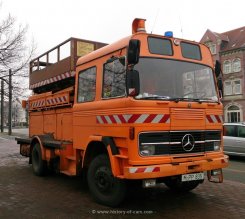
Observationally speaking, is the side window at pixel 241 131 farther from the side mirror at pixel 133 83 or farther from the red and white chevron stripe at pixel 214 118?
the side mirror at pixel 133 83

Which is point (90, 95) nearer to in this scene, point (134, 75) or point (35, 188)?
point (134, 75)

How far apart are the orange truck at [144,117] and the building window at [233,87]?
43605mm

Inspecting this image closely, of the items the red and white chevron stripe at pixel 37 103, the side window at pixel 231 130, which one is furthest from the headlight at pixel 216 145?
the side window at pixel 231 130

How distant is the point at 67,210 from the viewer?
20.1 feet

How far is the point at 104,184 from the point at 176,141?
5.06 ft

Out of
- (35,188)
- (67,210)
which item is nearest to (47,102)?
(35,188)

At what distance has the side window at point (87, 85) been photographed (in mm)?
6938

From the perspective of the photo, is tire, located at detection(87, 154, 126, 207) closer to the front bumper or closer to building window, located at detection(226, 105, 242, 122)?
the front bumper

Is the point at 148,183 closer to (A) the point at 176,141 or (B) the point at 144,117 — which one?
(A) the point at 176,141

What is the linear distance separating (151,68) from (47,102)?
4.18 meters

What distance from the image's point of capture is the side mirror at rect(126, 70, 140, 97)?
219 inches

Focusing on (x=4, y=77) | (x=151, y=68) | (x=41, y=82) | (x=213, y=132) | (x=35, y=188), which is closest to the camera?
(x=151, y=68)

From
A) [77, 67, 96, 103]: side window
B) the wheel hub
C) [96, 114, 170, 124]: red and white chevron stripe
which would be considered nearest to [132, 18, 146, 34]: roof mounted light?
[77, 67, 96, 103]: side window

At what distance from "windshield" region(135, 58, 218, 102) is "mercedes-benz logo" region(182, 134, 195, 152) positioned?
69 centimetres
